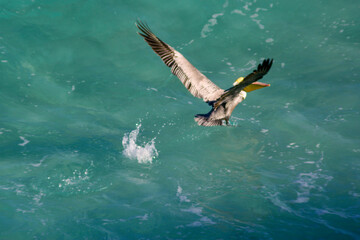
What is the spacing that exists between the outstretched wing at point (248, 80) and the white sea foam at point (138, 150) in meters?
2.64

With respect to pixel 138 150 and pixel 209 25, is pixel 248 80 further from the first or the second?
pixel 209 25

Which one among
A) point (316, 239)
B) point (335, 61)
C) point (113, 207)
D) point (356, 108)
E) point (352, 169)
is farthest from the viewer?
point (335, 61)

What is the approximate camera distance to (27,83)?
9.73m

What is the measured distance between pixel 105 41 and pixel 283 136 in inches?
217

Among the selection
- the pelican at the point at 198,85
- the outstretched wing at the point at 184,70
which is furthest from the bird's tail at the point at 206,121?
the outstretched wing at the point at 184,70

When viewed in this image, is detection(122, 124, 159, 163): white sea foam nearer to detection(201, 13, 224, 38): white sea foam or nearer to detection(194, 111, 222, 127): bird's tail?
detection(194, 111, 222, 127): bird's tail

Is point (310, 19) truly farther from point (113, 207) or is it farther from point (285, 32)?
point (113, 207)

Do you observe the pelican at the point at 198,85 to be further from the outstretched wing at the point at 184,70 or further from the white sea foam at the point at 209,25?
the white sea foam at the point at 209,25

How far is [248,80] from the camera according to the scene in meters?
5.07

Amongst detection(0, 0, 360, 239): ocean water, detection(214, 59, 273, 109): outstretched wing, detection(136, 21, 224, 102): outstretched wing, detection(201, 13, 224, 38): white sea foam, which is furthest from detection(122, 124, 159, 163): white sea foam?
detection(201, 13, 224, 38): white sea foam

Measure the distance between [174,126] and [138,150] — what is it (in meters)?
1.37

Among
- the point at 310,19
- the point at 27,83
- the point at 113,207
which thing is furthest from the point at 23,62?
the point at 310,19

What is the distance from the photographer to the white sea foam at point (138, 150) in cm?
824

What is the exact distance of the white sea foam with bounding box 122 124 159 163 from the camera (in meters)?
8.24
